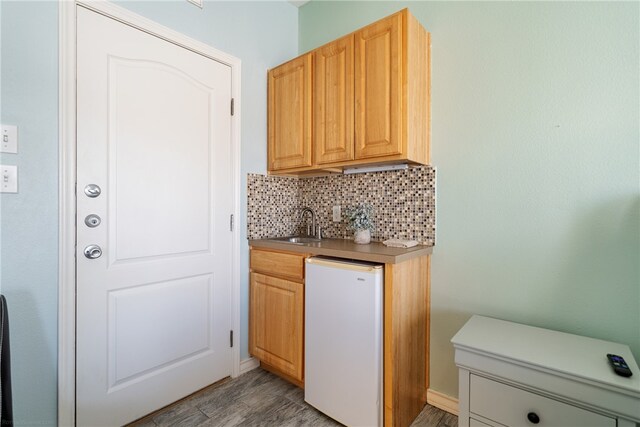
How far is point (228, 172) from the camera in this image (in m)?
2.07

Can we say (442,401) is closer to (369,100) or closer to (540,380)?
(540,380)

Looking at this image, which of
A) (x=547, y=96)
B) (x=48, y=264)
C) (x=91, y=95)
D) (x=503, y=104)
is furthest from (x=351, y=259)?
(x=91, y=95)

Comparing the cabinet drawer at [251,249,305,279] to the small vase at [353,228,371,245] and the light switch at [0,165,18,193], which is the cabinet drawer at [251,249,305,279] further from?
the light switch at [0,165,18,193]

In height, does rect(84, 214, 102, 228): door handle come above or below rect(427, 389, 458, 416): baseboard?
above

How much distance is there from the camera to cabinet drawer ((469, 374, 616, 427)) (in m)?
1.09

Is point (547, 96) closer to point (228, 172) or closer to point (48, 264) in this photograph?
point (228, 172)

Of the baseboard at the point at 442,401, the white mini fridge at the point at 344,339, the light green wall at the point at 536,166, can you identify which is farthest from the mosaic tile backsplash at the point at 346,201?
the baseboard at the point at 442,401

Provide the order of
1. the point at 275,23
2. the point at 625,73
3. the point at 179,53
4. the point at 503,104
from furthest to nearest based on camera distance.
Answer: the point at 275,23 → the point at 179,53 → the point at 503,104 → the point at 625,73

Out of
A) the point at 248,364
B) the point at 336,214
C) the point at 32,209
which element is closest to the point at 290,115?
the point at 336,214

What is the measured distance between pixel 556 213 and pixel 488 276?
0.45 metres

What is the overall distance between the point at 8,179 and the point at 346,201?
1.79 metres

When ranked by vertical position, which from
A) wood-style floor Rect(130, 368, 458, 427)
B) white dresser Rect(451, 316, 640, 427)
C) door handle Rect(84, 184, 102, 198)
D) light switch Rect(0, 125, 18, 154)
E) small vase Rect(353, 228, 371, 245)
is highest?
light switch Rect(0, 125, 18, 154)

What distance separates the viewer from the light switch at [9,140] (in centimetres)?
127

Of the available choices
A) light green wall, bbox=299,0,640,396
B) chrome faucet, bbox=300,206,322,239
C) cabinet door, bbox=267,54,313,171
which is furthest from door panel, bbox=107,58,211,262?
light green wall, bbox=299,0,640,396
